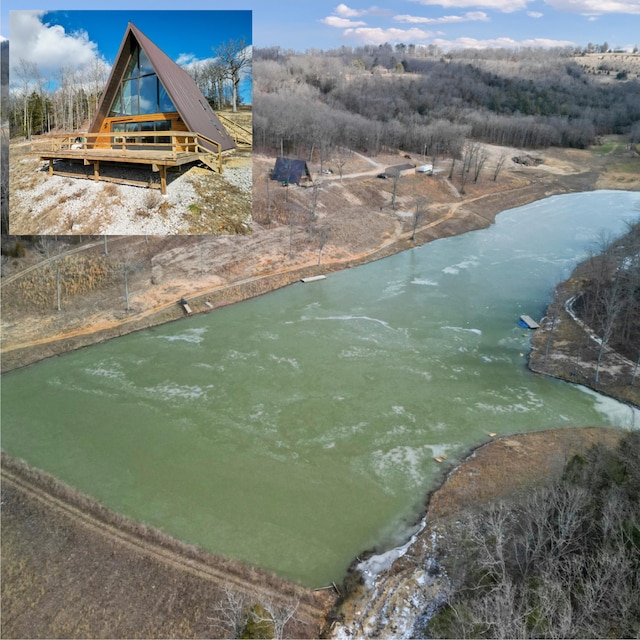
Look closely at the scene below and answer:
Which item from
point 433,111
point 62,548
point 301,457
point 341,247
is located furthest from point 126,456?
point 433,111

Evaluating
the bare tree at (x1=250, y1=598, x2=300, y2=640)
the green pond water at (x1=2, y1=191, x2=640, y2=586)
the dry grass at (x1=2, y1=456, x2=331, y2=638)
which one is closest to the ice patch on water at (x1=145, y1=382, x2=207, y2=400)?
the green pond water at (x1=2, y1=191, x2=640, y2=586)

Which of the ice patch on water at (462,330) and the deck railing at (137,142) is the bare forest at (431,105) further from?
the deck railing at (137,142)

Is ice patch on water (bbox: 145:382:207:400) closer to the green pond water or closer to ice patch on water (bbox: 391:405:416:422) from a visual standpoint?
the green pond water

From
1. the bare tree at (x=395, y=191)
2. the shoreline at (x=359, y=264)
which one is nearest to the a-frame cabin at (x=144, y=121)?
the shoreline at (x=359, y=264)

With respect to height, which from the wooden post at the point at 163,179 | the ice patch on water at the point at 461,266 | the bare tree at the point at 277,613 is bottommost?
the bare tree at the point at 277,613

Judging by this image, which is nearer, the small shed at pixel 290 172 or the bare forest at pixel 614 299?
the bare forest at pixel 614 299
